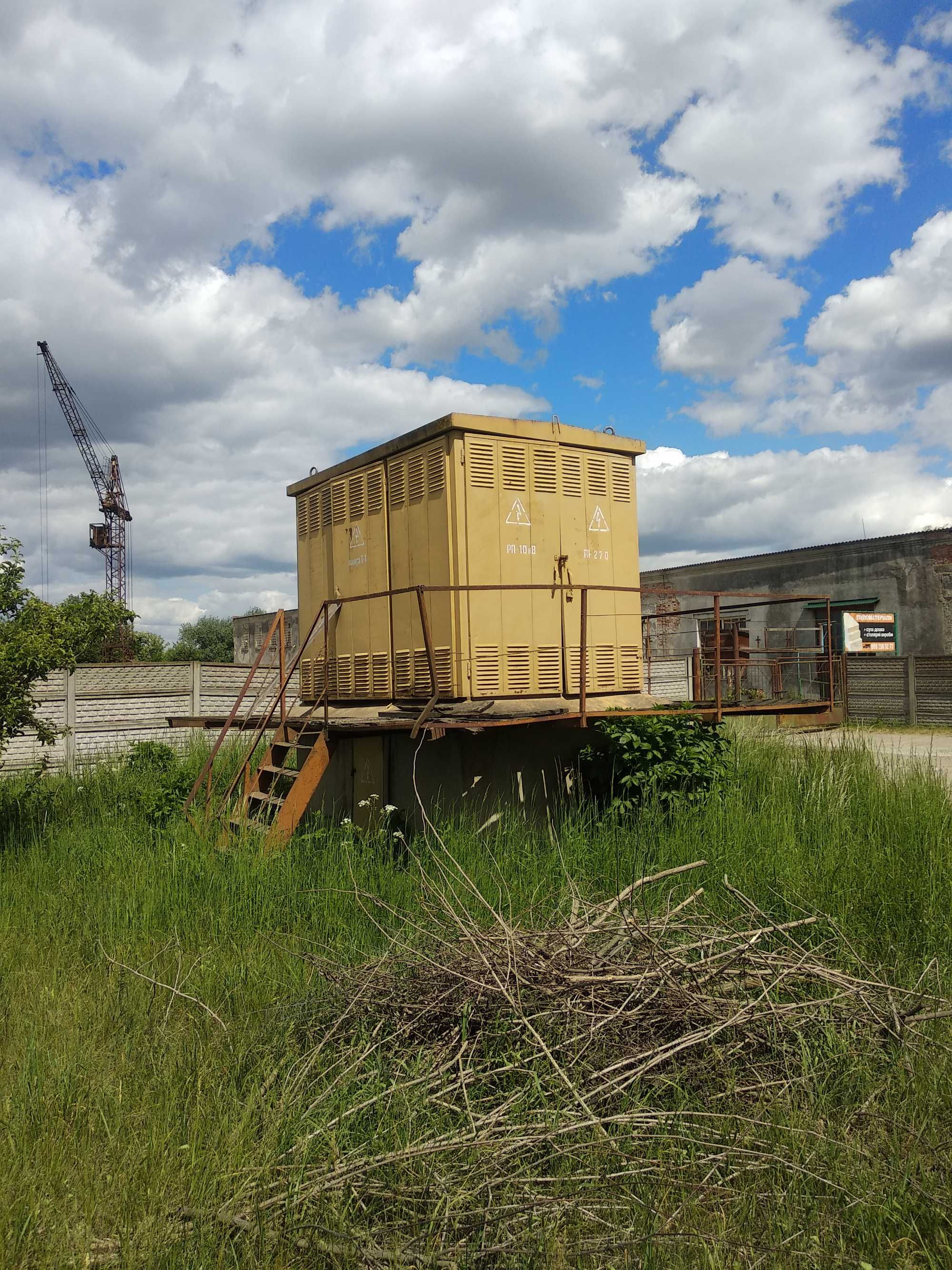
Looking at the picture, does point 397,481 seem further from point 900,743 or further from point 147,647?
point 147,647

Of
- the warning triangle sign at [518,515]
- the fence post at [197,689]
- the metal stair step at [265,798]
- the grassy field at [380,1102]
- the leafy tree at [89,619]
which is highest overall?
the warning triangle sign at [518,515]

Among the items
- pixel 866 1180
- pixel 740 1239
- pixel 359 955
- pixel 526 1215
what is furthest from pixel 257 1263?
pixel 359 955

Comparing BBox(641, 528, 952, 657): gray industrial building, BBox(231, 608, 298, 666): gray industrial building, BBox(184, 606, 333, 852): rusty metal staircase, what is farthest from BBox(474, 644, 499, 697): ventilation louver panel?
BBox(231, 608, 298, 666): gray industrial building

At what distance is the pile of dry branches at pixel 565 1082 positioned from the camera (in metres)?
3.14

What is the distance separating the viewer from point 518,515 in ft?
30.4

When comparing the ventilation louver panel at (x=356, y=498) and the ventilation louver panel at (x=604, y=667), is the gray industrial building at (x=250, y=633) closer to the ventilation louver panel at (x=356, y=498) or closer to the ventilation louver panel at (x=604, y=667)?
the ventilation louver panel at (x=356, y=498)

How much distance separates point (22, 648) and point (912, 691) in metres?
20.4

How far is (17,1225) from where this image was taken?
10.2ft

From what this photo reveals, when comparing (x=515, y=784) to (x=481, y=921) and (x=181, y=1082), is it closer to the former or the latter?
(x=481, y=921)

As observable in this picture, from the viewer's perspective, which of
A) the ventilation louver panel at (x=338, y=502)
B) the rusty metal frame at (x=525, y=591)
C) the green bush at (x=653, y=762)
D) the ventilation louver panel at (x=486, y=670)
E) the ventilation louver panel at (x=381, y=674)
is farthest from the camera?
the ventilation louver panel at (x=338, y=502)

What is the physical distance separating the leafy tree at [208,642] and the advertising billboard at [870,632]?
36.4 meters

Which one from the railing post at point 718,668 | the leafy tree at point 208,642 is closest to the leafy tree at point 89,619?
the railing post at point 718,668

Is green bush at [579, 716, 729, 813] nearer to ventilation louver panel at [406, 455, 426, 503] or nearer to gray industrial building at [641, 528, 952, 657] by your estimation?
ventilation louver panel at [406, 455, 426, 503]

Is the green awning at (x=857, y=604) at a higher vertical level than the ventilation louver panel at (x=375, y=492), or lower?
lower
